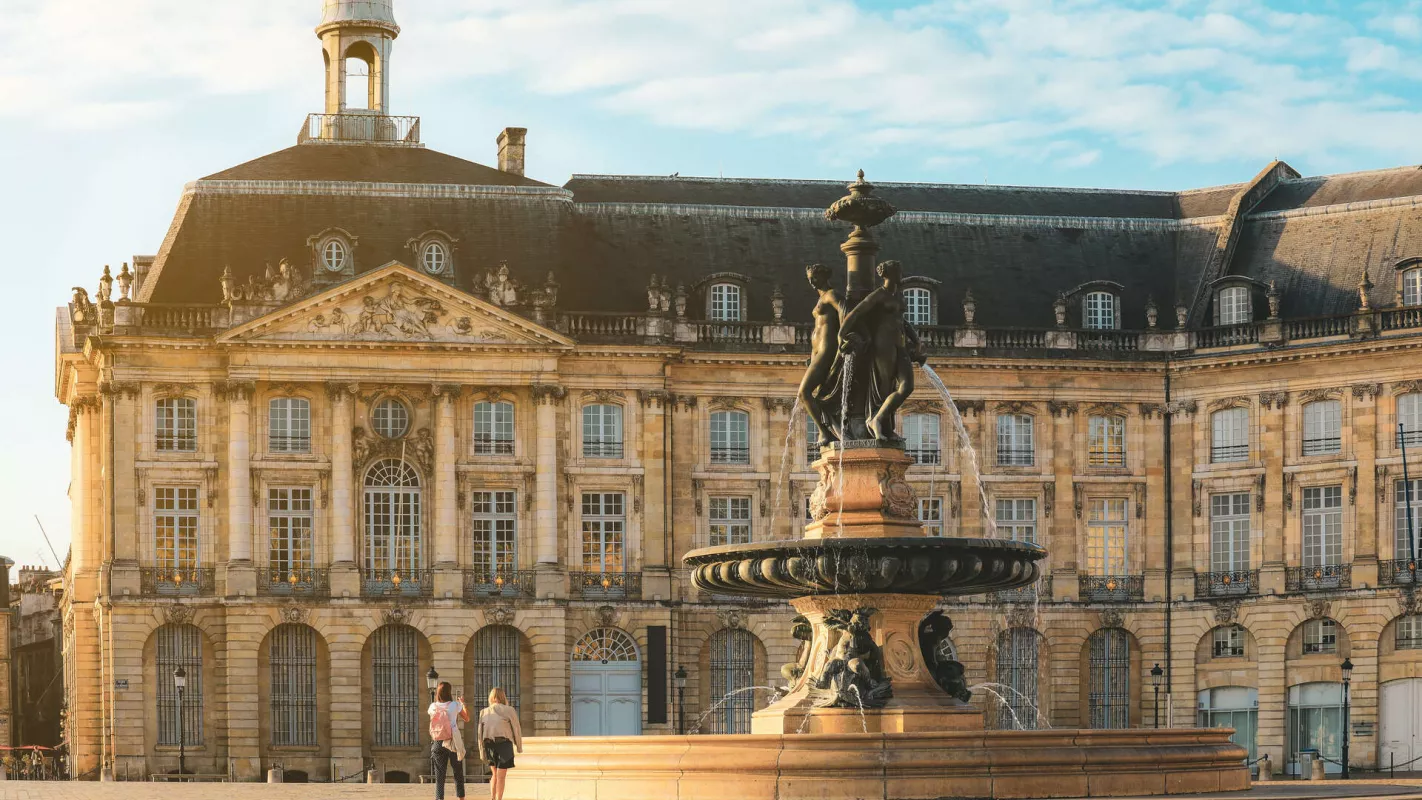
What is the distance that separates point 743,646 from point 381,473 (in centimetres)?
969

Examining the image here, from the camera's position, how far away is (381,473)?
219 ft

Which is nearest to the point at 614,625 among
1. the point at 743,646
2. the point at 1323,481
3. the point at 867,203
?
the point at 743,646

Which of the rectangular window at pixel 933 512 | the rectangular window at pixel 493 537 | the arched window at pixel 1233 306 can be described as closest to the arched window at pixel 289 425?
the rectangular window at pixel 493 537

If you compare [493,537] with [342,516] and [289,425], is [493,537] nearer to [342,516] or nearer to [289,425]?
[342,516]

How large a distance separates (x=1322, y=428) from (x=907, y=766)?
3948 cm

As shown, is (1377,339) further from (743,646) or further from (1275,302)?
(743,646)

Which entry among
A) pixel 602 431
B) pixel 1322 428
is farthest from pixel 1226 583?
pixel 602 431

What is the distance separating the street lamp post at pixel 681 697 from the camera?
2630 inches

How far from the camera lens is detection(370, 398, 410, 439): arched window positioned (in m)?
66.9

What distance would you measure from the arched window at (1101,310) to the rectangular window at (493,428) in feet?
48.7

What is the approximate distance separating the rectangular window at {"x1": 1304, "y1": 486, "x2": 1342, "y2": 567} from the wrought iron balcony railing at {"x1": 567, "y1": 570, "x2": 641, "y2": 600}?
15954mm

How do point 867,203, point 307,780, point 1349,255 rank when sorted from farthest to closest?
point 1349,255 → point 307,780 → point 867,203

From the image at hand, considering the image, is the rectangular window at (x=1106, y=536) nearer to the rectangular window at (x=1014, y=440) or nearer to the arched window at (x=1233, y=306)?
the rectangular window at (x=1014, y=440)

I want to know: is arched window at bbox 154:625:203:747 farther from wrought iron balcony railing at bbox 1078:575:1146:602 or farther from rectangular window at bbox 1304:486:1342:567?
rectangular window at bbox 1304:486:1342:567
